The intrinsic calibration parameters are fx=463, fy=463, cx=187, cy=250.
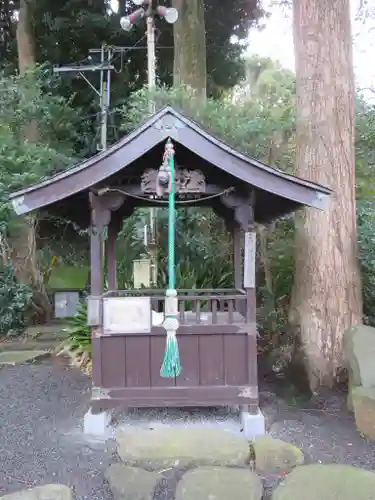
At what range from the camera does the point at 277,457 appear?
148 inches

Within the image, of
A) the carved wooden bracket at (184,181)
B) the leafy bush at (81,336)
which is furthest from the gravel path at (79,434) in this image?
the carved wooden bracket at (184,181)

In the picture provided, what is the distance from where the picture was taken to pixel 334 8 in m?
5.56

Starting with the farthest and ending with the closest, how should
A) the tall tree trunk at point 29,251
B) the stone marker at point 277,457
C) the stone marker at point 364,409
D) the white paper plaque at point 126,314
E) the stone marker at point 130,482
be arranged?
1. the tall tree trunk at point 29,251
2. the white paper plaque at point 126,314
3. the stone marker at point 364,409
4. the stone marker at point 277,457
5. the stone marker at point 130,482

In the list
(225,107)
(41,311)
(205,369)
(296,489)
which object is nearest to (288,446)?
(296,489)

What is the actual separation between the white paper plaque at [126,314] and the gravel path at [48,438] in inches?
41.6

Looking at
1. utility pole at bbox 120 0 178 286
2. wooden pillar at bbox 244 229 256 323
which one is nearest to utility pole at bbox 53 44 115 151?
utility pole at bbox 120 0 178 286

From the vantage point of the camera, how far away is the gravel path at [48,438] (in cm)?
348

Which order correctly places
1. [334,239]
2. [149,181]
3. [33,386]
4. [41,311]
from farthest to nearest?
[41,311] → [33,386] → [334,239] → [149,181]

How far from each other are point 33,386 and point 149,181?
3385 mm

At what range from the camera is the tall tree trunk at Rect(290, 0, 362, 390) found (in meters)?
5.35

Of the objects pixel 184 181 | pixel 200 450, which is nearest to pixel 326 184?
pixel 184 181

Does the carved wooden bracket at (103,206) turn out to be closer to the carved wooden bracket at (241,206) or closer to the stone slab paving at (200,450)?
the carved wooden bracket at (241,206)

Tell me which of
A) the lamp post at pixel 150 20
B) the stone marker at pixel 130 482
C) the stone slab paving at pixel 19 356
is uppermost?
the lamp post at pixel 150 20

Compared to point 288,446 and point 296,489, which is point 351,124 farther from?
point 296,489
